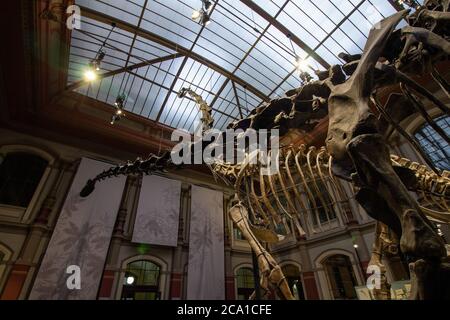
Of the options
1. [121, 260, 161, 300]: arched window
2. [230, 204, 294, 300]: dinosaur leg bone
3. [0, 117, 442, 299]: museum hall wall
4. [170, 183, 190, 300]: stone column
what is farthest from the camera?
[170, 183, 190, 300]: stone column

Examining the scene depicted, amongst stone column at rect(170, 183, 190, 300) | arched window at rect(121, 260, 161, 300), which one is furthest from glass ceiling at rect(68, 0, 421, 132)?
arched window at rect(121, 260, 161, 300)

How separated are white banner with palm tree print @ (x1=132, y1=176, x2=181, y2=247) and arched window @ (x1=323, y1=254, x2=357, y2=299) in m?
6.32

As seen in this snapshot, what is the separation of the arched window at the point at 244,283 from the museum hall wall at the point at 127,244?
0.73ft

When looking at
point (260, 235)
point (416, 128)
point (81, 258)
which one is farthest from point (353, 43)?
point (81, 258)

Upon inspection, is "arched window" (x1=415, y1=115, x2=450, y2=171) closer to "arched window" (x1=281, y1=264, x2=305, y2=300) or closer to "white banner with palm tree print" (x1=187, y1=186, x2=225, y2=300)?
"arched window" (x1=281, y1=264, x2=305, y2=300)

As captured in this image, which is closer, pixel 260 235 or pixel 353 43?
pixel 260 235

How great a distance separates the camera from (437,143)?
301 inches

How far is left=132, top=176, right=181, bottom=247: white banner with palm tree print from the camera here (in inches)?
343

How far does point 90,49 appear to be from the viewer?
848cm

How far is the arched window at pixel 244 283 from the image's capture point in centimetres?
1015

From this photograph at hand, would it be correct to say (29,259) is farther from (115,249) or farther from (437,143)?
(437,143)

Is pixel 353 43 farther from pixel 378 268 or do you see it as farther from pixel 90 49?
pixel 90 49

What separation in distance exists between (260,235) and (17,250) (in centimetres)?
763

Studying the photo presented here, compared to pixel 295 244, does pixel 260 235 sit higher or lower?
lower
